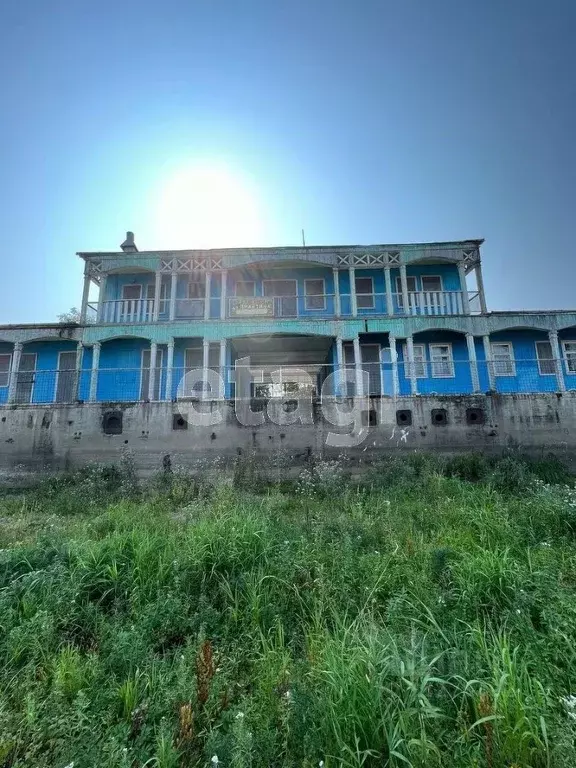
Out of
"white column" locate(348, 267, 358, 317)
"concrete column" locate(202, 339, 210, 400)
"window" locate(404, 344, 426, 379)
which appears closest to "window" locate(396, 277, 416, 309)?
"window" locate(404, 344, 426, 379)

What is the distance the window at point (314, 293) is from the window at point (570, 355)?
1068 centimetres

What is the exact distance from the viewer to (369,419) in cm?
1206

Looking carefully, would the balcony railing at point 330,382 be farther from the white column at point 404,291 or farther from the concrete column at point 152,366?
the white column at point 404,291

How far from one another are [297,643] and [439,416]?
32.3 ft

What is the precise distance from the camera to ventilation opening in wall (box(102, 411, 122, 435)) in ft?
39.7

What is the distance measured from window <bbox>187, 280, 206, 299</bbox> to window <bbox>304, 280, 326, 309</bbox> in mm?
4722

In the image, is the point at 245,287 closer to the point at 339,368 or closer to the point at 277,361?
the point at 277,361

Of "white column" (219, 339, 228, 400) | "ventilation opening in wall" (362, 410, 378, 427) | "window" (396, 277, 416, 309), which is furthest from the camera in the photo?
"window" (396, 277, 416, 309)

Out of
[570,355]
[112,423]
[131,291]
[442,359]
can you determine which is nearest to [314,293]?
[442,359]

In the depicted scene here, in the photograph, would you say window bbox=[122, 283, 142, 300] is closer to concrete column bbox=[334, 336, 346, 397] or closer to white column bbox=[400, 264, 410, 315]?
concrete column bbox=[334, 336, 346, 397]

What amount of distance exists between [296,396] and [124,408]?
205 inches

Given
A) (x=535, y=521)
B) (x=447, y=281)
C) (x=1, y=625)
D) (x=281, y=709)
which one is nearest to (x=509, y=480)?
(x=535, y=521)

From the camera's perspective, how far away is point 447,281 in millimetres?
18422

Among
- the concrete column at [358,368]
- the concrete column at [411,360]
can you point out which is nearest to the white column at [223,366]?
the concrete column at [358,368]
